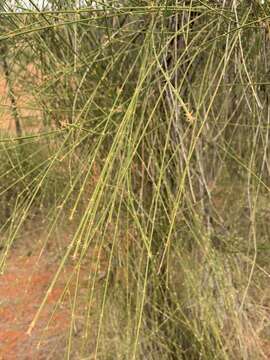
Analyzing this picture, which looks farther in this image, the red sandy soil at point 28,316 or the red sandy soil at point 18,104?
the red sandy soil at point 28,316

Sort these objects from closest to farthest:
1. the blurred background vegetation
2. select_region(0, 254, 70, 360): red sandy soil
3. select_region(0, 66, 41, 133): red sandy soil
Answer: the blurred background vegetation < select_region(0, 66, 41, 133): red sandy soil < select_region(0, 254, 70, 360): red sandy soil

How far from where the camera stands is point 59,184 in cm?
201

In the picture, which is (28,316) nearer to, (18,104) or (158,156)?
(18,104)

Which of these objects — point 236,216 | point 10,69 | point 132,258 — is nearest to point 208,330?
point 132,258

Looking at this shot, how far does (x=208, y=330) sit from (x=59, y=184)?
0.73 meters

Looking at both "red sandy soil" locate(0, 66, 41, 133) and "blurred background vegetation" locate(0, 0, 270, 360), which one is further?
"red sandy soil" locate(0, 66, 41, 133)

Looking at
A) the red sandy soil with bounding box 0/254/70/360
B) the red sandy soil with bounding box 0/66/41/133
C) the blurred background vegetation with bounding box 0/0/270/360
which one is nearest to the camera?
the blurred background vegetation with bounding box 0/0/270/360

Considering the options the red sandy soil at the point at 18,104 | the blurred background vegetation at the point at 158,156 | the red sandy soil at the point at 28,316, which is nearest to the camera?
the blurred background vegetation at the point at 158,156

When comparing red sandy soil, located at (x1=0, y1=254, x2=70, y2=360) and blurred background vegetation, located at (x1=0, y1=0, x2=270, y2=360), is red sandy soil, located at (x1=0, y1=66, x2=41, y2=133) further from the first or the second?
red sandy soil, located at (x1=0, y1=254, x2=70, y2=360)

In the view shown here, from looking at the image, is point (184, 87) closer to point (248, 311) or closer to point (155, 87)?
point (155, 87)

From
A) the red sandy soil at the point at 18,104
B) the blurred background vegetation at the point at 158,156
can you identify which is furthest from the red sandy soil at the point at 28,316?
the red sandy soil at the point at 18,104

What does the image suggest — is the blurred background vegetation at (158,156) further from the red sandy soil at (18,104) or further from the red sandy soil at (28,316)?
the red sandy soil at (28,316)

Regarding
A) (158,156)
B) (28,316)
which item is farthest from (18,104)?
(28,316)

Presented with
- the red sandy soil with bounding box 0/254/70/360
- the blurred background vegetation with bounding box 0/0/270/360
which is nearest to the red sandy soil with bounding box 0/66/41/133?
the blurred background vegetation with bounding box 0/0/270/360
